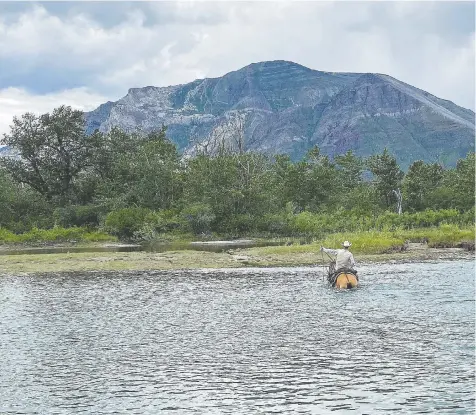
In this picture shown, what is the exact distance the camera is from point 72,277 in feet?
152

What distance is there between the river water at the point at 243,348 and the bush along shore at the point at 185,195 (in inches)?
1272

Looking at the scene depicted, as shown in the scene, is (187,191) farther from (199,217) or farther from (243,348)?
(243,348)

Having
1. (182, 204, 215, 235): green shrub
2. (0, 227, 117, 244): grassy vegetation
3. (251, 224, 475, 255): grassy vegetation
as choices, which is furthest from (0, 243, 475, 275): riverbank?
(0, 227, 117, 244): grassy vegetation

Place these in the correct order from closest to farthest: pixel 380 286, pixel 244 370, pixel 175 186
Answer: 1. pixel 244 370
2. pixel 380 286
3. pixel 175 186

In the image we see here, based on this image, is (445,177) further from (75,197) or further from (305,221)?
(75,197)

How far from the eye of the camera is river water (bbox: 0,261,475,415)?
17.4 meters

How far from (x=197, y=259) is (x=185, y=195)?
3951 centimetres

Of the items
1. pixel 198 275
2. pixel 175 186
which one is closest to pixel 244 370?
pixel 198 275

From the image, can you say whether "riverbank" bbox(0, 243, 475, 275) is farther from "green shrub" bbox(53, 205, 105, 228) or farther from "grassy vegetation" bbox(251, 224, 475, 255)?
"green shrub" bbox(53, 205, 105, 228)

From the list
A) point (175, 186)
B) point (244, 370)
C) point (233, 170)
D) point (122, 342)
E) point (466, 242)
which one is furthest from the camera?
point (175, 186)

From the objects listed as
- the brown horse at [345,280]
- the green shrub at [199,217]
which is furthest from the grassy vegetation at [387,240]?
the green shrub at [199,217]

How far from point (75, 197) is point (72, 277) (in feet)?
212

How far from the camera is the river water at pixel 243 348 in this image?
17.4m

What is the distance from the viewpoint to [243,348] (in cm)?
2328
